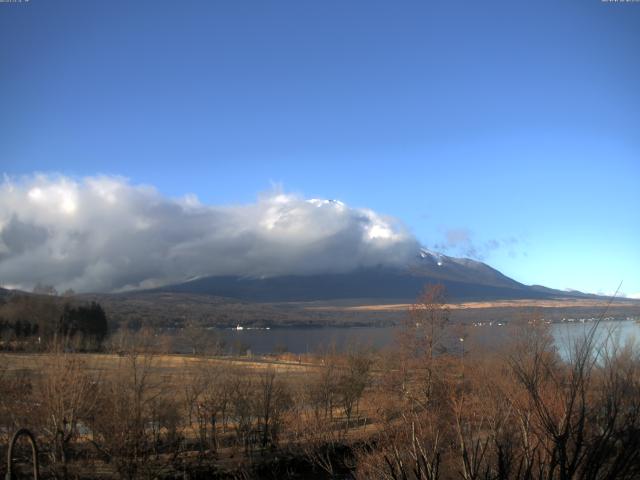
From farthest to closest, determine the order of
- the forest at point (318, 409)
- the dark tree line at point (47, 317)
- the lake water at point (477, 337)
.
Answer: the dark tree line at point (47, 317) → the lake water at point (477, 337) → the forest at point (318, 409)

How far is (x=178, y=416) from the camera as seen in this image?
27297mm

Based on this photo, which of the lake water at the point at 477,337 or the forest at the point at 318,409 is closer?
the forest at the point at 318,409

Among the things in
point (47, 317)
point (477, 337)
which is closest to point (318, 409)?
point (477, 337)

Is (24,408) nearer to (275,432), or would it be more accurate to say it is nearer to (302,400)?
(275,432)

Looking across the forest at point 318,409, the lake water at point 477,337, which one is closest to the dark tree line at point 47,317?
the lake water at point 477,337

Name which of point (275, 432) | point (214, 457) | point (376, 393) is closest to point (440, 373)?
point (376, 393)

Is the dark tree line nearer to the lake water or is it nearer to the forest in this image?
the lake water

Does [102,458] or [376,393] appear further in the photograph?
[376,393]

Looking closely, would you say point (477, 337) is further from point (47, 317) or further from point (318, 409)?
point (47, 317)

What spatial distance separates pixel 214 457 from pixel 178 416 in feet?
8.90

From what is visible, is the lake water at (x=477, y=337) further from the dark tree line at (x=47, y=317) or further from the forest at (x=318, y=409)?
the dark tree line at (x=47, y=317)

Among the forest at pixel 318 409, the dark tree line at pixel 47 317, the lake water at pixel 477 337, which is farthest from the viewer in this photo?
the dark tree line at pixel 47 317

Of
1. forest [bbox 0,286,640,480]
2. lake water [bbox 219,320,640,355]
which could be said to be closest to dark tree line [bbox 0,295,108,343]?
lake water [bbox 219,320,640,355]

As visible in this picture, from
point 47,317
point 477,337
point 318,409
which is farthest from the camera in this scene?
point 47,317
